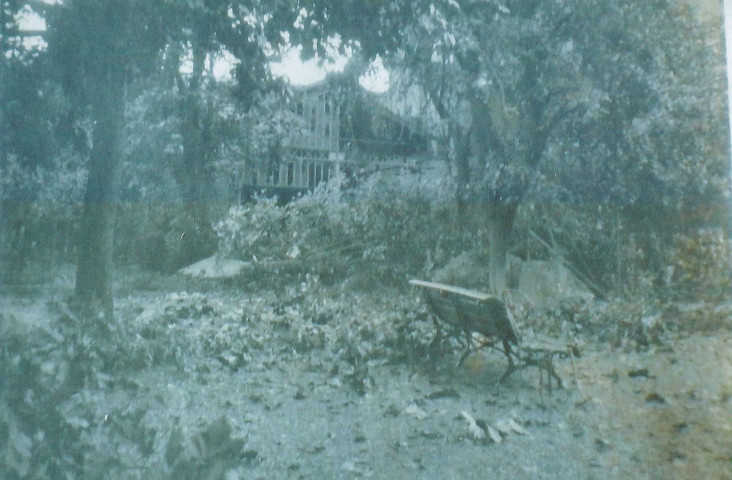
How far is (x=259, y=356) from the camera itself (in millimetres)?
3051

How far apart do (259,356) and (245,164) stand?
952mm

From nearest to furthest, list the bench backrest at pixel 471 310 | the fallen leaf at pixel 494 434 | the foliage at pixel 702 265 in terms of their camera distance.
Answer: the fallen leaf at pixel 494 434
the bench backrest at pixel 471 310
the foliage at pixel 702 265

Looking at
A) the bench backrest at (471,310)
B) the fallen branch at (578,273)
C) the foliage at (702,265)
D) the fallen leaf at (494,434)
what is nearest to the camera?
the fallen leaf at (494,434)

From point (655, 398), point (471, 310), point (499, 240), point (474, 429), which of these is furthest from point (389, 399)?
point (655, 398)

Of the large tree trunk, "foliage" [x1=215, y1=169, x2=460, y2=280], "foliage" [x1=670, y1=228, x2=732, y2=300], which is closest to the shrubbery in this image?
"foliage" [x1=215, y1=169, x2=460, y2=280]

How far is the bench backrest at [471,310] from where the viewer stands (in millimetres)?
2994

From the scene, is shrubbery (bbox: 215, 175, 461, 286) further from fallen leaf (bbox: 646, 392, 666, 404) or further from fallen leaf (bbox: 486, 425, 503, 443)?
fallen leaf (bbox: 646, 392, 666, 404)

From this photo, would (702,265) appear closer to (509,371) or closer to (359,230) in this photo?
(509,371)

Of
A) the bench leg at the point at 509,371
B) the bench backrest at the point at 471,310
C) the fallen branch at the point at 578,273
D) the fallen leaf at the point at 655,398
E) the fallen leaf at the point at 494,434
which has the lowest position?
the fallen leaf at the point at 494,434

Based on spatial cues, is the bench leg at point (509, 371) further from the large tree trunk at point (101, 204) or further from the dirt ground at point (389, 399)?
the large tree trunk at point (101, 204)

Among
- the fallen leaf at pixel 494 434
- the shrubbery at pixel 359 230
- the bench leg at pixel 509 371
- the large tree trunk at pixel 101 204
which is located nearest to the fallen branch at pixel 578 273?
the shrubbery at pixel 359 230

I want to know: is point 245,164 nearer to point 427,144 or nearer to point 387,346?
point 427,144

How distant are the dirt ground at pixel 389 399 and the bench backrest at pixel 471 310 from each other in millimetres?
119

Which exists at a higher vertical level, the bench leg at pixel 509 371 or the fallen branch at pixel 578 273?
the fallen branch at pixel 578 273
